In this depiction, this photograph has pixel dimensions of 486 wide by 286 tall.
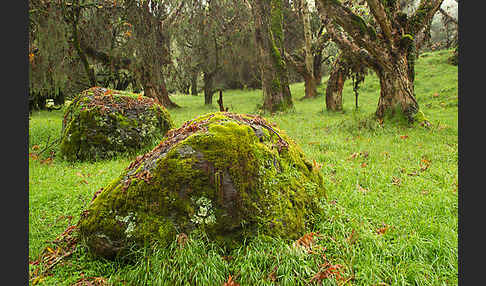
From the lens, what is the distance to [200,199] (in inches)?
105

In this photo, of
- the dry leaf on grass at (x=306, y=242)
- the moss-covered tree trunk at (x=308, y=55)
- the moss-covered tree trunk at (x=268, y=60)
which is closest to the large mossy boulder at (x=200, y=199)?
the dry leaf on grass at (x=306, y=242)

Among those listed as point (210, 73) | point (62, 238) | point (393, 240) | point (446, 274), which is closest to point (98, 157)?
point (62, 238)

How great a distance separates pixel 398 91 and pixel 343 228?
714cm

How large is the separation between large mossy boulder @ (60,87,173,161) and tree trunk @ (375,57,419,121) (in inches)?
281

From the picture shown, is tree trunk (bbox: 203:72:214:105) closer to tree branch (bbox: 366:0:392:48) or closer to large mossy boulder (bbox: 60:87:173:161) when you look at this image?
large mossy boulder (bbox: 60:87:173:161)

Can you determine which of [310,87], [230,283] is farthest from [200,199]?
[310,87]

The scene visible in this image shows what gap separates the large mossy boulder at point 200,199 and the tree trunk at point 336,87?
1026 centimetres

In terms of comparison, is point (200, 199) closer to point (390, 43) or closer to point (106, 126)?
point (106, 126)

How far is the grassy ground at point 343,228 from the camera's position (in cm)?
242

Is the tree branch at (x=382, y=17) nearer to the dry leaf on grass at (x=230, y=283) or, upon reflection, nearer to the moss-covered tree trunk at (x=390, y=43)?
the moss-covered tree trunk at (x=390, y=43)

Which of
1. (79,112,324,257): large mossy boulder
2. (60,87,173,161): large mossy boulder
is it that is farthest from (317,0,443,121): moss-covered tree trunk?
(79,112,324,257): large mossy boulder

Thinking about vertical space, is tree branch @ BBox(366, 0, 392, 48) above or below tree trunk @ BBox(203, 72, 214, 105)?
above

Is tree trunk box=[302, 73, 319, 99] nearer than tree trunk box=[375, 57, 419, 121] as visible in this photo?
No

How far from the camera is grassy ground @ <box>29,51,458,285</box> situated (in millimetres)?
2416
